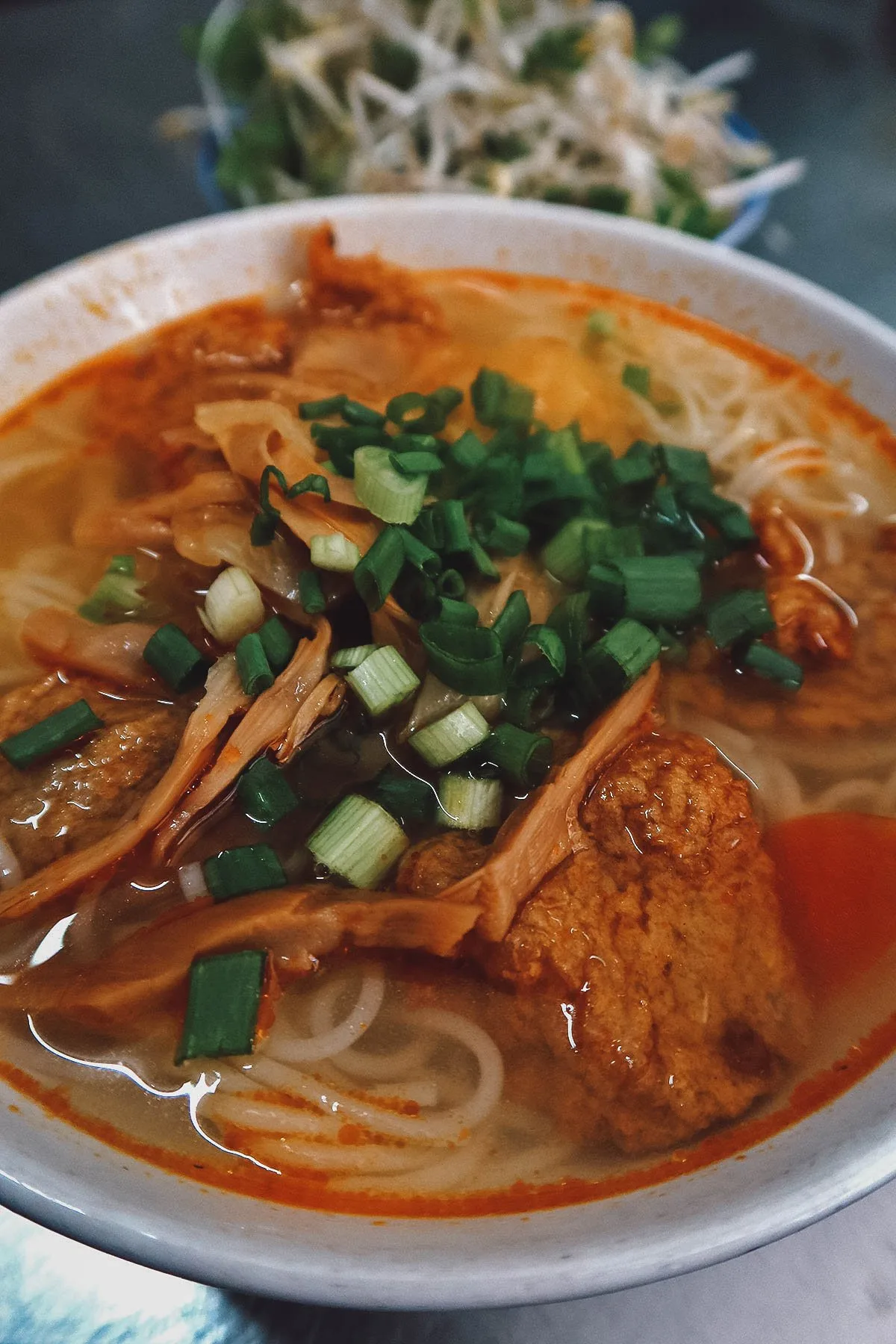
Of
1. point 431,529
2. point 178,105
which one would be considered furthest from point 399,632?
point 178,105

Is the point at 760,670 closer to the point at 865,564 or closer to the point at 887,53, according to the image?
the point at 865,564

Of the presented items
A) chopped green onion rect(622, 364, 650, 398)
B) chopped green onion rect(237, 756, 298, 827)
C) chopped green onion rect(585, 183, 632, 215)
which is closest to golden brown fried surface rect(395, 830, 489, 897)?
chopped green onion rect(237, 756, 298, 827)

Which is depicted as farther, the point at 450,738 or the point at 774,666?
the point at 774,666

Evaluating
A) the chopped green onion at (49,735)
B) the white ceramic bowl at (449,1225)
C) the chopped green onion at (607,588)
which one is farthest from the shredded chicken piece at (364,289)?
the white ceramic bowl at (449,1225)

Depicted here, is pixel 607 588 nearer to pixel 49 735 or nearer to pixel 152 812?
pixel 152 812

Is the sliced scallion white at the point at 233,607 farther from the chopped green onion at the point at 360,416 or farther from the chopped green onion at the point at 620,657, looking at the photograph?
the chopped green onion at the point at 620,657
